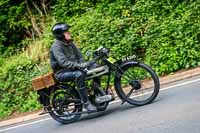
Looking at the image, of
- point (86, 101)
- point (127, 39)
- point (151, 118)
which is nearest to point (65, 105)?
point (86, 101)

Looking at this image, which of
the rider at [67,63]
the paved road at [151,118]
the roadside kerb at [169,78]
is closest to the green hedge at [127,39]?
the roadside kerb at [169,78]

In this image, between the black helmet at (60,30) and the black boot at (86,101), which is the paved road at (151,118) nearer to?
the black boot at (86,101)

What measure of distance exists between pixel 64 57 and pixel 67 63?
5.4 inches

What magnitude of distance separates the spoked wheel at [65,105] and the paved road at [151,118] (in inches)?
7.1

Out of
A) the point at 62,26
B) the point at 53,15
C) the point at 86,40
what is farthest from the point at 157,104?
the point at 53,15

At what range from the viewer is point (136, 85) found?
9.77 m

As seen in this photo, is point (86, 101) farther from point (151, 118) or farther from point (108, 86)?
point (151, 118)

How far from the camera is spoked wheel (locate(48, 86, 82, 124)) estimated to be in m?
9.98

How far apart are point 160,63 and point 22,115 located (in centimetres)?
370

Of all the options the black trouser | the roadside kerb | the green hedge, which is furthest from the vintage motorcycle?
the green hedge

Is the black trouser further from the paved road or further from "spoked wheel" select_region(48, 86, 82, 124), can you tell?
the paved road

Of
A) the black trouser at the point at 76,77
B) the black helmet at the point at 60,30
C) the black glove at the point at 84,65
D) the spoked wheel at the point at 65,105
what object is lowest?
the spoked wheel at the point at 65,105

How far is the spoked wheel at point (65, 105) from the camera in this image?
32.8ft

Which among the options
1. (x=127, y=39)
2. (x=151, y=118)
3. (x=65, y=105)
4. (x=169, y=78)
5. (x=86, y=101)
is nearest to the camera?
(x=151, y=118)
